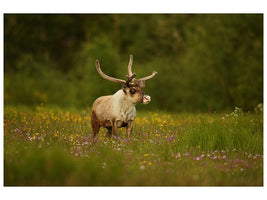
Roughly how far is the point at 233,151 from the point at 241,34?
43.6ft

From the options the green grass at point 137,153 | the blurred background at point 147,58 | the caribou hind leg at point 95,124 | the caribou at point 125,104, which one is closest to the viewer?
the green grass at point 137,153

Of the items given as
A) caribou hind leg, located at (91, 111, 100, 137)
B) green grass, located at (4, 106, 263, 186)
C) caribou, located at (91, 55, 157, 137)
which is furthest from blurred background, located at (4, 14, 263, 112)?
caribou, located at (91, 55, 157, 137)

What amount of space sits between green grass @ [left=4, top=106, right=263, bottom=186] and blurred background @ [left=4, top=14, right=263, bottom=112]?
3.92 meters

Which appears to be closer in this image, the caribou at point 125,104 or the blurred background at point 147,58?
the caribou at point 125,104

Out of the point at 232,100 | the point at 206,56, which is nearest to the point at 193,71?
the point at 206,56

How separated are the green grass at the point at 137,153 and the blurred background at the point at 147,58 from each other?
12.9 ft

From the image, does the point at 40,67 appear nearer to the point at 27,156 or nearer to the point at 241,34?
the point at 241,34

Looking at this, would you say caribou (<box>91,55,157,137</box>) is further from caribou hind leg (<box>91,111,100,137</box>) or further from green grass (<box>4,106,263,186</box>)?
green grass (<box>4,106,263,186</box>)

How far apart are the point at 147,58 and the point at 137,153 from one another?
1981cm

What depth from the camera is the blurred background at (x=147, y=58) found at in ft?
59.1

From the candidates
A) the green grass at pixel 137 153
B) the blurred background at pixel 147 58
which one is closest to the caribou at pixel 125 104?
the green grass at pixel 137 153

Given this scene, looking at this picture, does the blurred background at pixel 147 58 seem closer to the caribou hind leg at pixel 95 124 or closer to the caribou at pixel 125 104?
the caribou hind leg at pixel 95 124

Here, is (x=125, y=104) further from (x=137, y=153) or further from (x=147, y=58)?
(x=147, y=58)

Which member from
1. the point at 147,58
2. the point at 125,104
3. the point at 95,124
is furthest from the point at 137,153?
the point at 147,58
